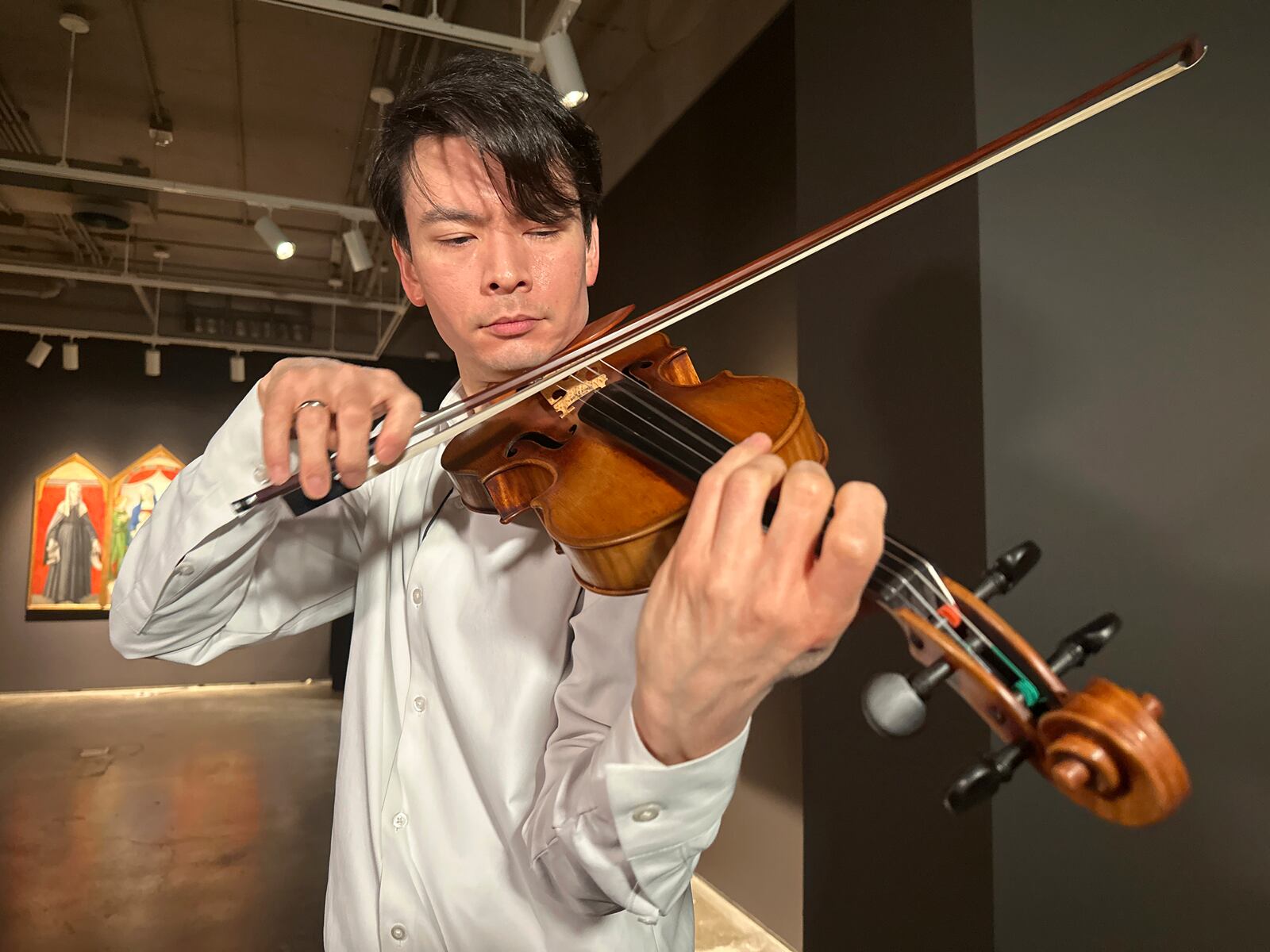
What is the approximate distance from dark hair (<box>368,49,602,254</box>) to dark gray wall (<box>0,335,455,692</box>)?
7.14 meters

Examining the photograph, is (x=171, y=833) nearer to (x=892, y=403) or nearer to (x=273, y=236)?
(x=273, y=236)

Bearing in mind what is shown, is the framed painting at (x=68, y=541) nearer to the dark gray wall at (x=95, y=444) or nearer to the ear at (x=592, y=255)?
the dark gray wall at (x=95, y=444)

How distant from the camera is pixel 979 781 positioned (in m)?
0.54

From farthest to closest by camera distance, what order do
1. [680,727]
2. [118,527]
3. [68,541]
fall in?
[118,527] < [68,541] < [680,727]

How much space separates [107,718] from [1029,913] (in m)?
6.84

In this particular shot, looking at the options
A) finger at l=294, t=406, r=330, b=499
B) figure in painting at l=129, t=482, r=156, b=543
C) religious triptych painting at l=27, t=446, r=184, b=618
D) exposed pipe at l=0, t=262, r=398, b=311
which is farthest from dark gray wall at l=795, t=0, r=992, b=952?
figure in painting at l=129, t=482, r=156, b=543

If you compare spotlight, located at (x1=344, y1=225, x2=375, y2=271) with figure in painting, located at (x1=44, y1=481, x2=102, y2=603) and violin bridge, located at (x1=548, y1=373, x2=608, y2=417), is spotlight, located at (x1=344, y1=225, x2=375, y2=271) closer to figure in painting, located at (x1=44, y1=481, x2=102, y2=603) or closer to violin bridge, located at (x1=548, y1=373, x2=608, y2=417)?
violin bridge, located at (x1=548, y1=373, x2=608, y2=417)

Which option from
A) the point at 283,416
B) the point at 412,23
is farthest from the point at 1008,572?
the point at 412,23

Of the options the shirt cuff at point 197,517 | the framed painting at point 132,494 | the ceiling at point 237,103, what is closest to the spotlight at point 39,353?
the ceiling at point 237,103

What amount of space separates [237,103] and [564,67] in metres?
2.68

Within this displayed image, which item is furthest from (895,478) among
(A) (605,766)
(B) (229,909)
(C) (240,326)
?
(C) (240,326)

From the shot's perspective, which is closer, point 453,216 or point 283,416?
point 283,416

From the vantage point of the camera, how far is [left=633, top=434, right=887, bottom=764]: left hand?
0.53m

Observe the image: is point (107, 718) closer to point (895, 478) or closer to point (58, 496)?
point (58, 496)
